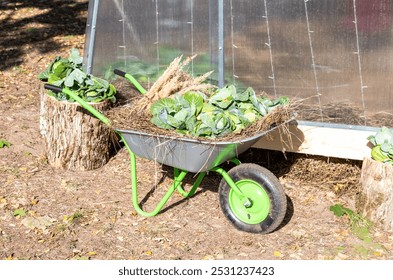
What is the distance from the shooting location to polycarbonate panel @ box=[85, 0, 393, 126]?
5.64 meters

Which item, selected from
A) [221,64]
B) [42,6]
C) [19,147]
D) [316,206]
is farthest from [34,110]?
[42,6]

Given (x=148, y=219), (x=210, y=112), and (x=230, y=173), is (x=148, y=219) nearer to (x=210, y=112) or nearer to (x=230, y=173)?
A: (x=230, y=173)

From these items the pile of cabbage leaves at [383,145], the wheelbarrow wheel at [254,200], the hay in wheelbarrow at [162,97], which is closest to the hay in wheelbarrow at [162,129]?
the hay in wheelbarrow at [162,97]

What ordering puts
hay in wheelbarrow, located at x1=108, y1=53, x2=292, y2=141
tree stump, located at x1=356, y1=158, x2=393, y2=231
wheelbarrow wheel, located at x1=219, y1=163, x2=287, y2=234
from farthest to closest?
tree stump, located at x1=356, y1=158, x2=393, y2=231 < wheelbarrow wheel, located at x1=219, y1=163, x2=287, y2=234 < hay in wheelbarrow, located at x1=108, y1=53, x2=292, y2=141

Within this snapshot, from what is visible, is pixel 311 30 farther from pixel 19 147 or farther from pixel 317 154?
pixel 19 147

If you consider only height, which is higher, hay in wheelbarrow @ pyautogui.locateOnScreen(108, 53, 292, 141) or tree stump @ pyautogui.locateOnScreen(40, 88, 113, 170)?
hay in wheelbarrow @ pyautogui.locateOnScreen(108, 53, 292, 141)

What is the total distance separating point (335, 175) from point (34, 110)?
332 centimetres

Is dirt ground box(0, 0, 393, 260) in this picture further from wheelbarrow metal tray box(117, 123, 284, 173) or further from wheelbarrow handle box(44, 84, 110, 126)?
wheelbarrow handle box(44, 84, 110, 126)

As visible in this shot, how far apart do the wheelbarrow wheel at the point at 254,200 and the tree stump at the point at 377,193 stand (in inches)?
27.6

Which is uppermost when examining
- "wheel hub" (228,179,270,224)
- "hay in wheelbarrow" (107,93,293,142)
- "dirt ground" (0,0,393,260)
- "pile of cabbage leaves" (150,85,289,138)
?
"pile of cabbage leaves" (150,85,289,138)

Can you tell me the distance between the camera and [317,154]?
5750 mm

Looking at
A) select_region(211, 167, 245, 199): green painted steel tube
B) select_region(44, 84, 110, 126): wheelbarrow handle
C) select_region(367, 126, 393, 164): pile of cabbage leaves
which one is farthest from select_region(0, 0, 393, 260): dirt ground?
select_region(44, 84, 110, 126): wheelbarrow handle

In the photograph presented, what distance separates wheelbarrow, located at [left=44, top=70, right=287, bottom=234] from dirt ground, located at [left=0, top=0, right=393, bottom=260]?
0.13 metres

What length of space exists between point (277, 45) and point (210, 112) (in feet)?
4.07
